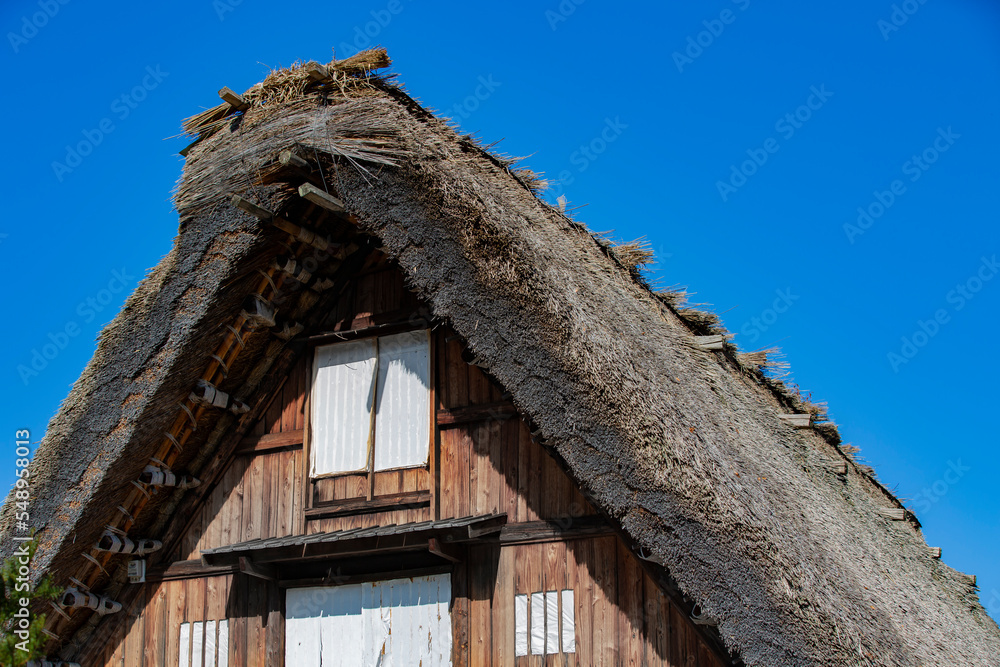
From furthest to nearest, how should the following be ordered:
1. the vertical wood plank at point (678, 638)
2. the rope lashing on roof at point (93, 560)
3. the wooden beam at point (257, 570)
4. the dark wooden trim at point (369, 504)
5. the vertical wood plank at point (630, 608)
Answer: the rope lashing on roof at point (93, 560), the dark wooden trim at point (369, 504), the wooden beam at point (257, 570), the vertical wood plank at point (630, 608), the vertical wood plank at point (678, 638)

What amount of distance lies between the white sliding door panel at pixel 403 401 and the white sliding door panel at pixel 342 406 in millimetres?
109

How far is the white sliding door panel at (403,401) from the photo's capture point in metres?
7.13

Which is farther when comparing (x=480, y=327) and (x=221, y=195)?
(x=221, y=195)

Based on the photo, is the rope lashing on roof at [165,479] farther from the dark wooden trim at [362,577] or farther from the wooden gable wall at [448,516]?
the dark wooden trim at [362,577]

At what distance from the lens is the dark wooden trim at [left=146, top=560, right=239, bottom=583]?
7.36m

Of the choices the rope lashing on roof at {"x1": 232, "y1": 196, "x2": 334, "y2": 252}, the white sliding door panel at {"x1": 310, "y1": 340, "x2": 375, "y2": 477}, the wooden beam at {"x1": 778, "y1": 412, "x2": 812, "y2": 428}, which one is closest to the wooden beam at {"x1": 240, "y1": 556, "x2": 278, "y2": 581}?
the white sliding door panel at {"x1": 310, "y1": 340, "x2": 375, "y2": 477}

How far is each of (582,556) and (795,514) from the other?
4.95 ft

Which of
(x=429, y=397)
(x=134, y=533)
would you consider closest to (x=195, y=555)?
(x=134, y=533)

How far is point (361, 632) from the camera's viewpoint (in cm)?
673

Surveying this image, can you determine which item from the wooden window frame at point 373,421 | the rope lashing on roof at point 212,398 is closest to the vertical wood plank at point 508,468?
the wooden window frame at point 373,421

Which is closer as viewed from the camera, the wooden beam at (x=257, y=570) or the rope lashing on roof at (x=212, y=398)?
the wooden beam at (x=257, y=570)

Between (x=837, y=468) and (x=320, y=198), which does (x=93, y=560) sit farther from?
(x=837, y=468)

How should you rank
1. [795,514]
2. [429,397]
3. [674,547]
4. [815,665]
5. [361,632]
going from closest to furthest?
[815,665] → [674,547] → [795,514] → [361,632] → [429,397]

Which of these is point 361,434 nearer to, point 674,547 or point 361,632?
point 361,632
